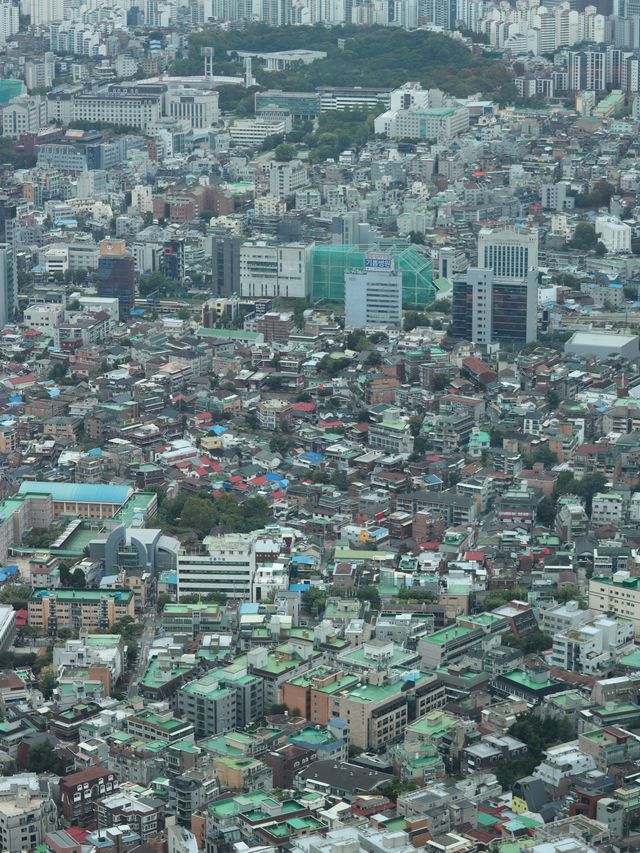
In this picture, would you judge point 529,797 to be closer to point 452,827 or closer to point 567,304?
point 452,827

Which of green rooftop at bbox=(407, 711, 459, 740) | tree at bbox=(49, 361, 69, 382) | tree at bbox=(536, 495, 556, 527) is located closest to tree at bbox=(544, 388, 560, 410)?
tree at bbox=(536, 495, 556, 527)

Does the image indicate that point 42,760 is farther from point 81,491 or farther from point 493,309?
point 493,309

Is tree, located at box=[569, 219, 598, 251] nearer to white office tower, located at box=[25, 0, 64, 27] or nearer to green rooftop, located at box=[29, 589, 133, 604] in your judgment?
green rooftop, located at box=[29, 589, 133, 604]

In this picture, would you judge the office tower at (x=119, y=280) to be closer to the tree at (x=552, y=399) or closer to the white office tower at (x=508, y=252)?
the white office tower at (x=508, y=252)

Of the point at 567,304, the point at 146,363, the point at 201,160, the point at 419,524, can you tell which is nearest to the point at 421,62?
the point at 201,160

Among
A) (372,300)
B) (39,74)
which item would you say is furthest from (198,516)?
(39,74)

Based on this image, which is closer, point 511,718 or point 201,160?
point 511,718

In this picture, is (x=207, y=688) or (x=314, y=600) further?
(x=314, y=600)
